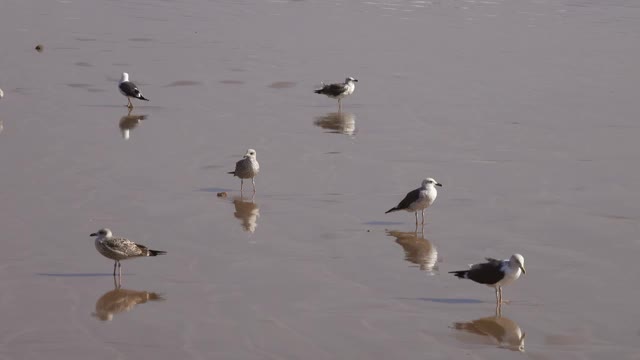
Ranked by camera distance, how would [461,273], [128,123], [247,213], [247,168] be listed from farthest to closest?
[128,123]
[247,168]
[247,213]
[461,273]

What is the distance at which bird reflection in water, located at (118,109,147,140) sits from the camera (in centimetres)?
2309

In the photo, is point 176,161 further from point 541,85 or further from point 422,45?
point 422,45

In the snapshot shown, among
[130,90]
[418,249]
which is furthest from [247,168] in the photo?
[130,90]


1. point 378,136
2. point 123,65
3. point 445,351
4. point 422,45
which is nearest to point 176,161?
point 378,136

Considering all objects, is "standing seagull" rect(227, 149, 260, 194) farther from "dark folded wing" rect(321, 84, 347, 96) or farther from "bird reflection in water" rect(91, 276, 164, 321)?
"dark folded wing" rect(321, 84, 347, 96)

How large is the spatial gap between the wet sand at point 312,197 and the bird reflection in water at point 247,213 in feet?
0.15

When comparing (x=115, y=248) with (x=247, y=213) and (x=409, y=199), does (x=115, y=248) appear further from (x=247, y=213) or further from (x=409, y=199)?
(x=409, y=199)

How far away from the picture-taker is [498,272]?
13.4m

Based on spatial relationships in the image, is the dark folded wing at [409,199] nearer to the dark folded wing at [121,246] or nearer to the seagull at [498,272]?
the seagull at [498,272]

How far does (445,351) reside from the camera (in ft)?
40.0

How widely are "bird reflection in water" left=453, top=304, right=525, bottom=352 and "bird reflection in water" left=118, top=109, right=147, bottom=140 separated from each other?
11327 mm

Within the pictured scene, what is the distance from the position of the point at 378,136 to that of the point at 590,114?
5796 millimetres

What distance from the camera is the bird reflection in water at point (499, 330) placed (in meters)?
12.5

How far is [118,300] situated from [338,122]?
12.7 meters
